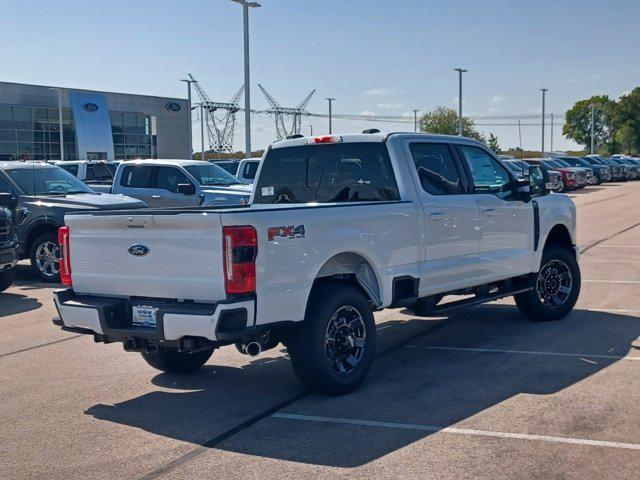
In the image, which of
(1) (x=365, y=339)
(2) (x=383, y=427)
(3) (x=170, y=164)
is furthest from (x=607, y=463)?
(3) (x=170, y=164)

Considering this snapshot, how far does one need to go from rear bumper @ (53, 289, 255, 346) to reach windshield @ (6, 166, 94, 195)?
816 cm

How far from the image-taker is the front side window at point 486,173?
8.87 m

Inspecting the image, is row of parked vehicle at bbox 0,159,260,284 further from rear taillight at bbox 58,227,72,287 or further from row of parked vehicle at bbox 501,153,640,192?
row of parked vehicle at bbox 501,153,640,192

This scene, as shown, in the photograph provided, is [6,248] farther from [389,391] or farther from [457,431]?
[457,431]

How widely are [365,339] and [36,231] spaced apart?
8736mm

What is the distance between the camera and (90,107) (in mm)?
60344

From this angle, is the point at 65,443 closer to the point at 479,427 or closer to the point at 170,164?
Answer: the point at 479,427

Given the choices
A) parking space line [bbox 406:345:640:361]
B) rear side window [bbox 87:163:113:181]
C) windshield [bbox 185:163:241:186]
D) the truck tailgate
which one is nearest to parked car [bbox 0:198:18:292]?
the truck tailgate

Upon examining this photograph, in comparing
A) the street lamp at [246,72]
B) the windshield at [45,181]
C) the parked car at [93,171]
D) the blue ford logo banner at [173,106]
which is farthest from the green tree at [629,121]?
the windshield at [45,181]

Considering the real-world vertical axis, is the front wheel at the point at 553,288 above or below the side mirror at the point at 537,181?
below

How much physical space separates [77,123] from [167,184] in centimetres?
4356

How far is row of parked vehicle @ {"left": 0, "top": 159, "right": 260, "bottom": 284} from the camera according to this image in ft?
45.4

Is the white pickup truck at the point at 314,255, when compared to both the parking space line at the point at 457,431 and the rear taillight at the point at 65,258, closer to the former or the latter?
the rear taillight at the point at 65,258

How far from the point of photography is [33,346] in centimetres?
921
